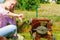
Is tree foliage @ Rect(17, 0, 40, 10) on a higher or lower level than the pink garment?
lower

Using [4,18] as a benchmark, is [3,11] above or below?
above

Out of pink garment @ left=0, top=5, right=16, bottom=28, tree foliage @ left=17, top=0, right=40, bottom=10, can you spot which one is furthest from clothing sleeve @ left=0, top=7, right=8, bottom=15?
A: tree foliage @ left=17, top=0, right=40, bottom=10

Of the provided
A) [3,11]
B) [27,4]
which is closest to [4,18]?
[3,11]

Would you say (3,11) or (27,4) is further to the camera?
(27,4)

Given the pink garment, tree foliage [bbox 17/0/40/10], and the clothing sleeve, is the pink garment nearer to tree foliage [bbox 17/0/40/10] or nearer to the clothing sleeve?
the clothing sleeve

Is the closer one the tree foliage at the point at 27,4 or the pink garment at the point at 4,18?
the pink garment at the point at 4,18

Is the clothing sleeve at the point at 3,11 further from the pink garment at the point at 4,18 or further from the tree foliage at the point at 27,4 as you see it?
the tree foliage at the point at 27,4

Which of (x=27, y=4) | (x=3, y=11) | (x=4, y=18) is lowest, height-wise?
(x=27, y=4)

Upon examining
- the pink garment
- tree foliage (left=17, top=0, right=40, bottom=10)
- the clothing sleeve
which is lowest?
tree foliage (left=17, top=0, right=40, bottom=10)

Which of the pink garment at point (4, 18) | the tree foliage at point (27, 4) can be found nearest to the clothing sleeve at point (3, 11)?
the pink garment at point (4, 18)

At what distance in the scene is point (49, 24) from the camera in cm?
577

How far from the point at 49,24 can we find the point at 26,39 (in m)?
1.25

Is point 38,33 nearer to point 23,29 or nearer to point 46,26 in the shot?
point 46,26

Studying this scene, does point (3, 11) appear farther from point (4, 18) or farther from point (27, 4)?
point (27, 4)
